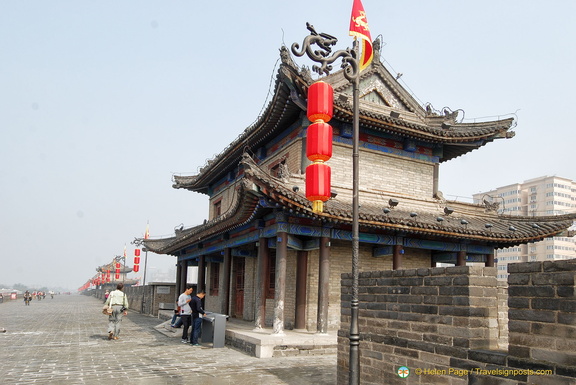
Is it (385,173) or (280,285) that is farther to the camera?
(385,173)

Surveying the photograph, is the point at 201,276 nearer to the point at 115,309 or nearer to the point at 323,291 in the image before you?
the point at 115,309

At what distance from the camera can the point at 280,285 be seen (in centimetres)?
1223

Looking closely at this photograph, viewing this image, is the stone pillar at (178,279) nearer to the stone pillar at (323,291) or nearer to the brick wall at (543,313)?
the stone pillar at (323,291)

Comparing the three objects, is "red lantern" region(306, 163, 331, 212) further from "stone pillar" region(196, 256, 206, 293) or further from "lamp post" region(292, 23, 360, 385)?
"stone pillar" region(196, 256, 206, 293)

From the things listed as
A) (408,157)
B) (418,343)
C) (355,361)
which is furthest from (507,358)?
(408,157)

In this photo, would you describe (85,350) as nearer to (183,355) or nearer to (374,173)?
(183,355)

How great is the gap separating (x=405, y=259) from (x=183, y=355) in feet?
26.1

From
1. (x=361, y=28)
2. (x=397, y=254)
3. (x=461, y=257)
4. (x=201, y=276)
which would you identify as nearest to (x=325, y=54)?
(x=361, y=28)

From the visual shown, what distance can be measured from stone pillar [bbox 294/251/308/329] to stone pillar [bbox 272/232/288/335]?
1.00 metres

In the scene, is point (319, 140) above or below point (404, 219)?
above

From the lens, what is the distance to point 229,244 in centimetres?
1664

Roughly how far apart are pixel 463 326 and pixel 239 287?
13.6m

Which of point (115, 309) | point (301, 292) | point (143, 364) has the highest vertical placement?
point (301, 292)

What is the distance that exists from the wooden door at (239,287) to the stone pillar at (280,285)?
5.97 m
